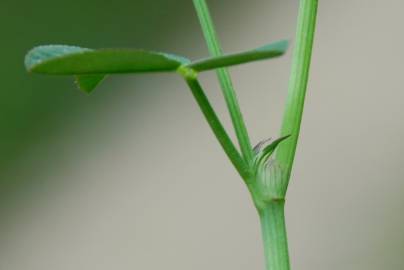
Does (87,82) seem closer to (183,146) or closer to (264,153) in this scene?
Answer: (264,153)

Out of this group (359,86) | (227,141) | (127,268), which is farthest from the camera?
(127,268)

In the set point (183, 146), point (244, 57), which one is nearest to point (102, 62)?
point (244, 57)

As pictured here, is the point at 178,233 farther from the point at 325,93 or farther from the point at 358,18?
the point at 358,18

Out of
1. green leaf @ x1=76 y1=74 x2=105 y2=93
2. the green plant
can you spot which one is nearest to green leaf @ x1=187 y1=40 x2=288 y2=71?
the green plant

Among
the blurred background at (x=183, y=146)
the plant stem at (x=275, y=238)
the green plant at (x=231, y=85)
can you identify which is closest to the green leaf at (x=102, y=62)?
the green plant at (x=231, y=85)

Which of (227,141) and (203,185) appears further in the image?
(203,185)

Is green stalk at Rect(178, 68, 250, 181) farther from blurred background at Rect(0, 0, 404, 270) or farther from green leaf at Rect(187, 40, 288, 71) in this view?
blurred background at Rect(0, 0, 404, 270)

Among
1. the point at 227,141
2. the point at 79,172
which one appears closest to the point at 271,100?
the point at 79,172
